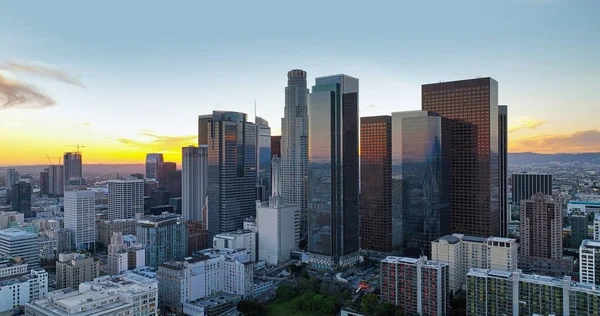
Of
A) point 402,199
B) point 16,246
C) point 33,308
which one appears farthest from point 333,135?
point 16,246

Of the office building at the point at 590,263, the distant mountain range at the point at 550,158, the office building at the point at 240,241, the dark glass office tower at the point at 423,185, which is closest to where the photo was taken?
the office building at the point at 590,263

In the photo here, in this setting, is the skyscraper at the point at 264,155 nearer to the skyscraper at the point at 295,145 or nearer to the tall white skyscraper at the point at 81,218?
the skyscraper at the point at 295,145

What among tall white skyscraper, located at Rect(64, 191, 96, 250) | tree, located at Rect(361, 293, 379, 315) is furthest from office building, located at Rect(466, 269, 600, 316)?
tall white skyscraper, located at Rect(64, 191, 96, 250)

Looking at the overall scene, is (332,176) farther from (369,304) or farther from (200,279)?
(369,304)

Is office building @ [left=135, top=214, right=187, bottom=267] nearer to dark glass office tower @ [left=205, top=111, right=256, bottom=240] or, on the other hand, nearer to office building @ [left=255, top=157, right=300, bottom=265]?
office building @ [left=255, top=157, right=300, bottom=265]

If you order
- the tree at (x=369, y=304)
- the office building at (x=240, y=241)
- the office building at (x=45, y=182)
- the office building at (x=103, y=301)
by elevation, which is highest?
the office building at (x=45, y=182)

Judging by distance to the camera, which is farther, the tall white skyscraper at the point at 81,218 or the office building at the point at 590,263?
the tall white skyscraper at the point at 81,218

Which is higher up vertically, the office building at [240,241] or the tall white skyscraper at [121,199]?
the tall white skyscraper at [121,199]

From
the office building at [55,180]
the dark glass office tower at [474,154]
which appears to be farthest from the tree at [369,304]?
the office building at [55,180]

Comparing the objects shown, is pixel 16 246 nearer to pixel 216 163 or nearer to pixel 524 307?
pixel 216 163
